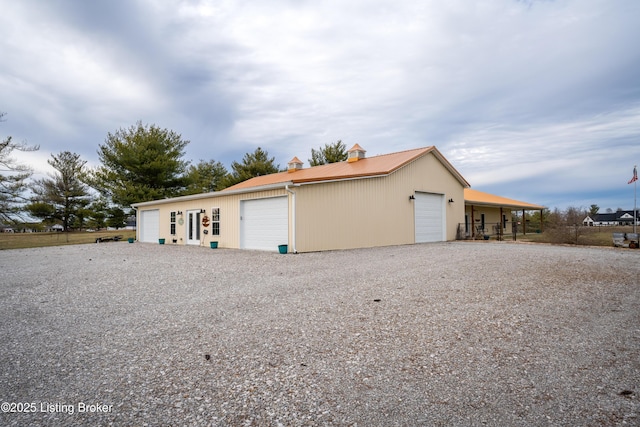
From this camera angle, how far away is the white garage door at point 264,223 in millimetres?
11938

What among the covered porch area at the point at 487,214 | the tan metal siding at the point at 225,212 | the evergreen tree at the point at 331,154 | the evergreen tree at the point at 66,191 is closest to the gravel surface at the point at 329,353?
the tan metal siding at the point at 225,212

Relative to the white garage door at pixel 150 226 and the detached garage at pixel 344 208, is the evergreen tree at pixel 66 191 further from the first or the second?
the detached garage at pixel 344 208

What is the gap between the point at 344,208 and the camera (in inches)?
483

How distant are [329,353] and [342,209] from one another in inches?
376

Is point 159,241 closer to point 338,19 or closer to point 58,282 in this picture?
point 58,282

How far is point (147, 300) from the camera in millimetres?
4895

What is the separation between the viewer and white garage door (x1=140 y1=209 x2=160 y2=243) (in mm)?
20078

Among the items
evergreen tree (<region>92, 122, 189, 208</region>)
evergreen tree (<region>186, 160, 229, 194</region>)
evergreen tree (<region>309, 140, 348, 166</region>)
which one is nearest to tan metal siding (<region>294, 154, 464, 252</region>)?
evergreen tree (<region>309, 140, 348, 166</region>)

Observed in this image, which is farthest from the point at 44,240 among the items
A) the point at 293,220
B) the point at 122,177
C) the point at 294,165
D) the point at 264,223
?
the point at 293,220

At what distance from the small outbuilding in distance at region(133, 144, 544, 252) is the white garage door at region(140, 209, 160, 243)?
9.75 feet

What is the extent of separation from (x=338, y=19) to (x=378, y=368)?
10.3m

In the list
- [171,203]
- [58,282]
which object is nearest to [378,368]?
[58,282]

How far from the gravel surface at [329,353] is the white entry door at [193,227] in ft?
35.2

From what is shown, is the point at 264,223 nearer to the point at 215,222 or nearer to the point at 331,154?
the point at 215,222
